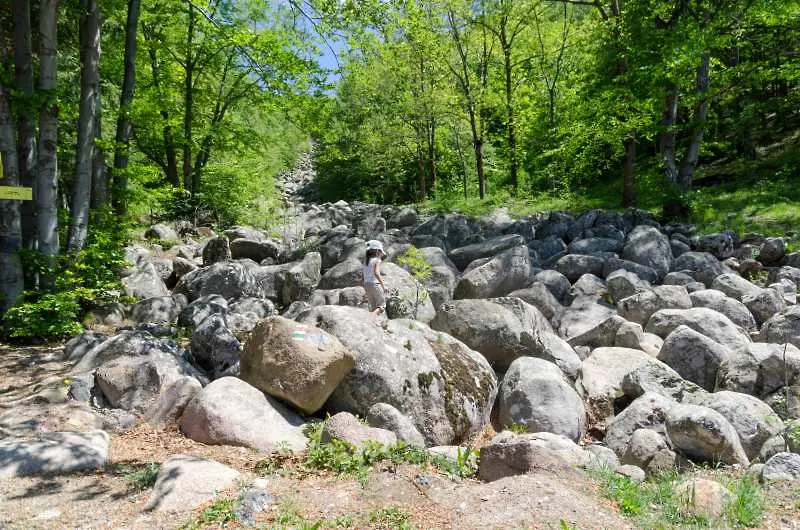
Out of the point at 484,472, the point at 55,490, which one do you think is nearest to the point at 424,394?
the point at 484,472

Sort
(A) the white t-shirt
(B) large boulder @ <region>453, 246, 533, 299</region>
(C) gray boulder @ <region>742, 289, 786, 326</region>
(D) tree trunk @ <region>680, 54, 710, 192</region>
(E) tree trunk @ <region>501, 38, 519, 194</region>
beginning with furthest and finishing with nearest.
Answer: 1. (E) tree trunk @ <region>501, 38, 519, 194</region>
2. (D) tree trunk @ <region>680, 54, 710, 192</region>
3. (B) large boulder @ <region>453, 246, 533, 299</region>
4. (C) gray boulder @ <region>742, 289, 786, 326</region>
5. (A) the white t-shirt

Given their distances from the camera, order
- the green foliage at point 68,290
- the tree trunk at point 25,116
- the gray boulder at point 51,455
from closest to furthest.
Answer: the gray boulder at point 51,455 < the green foliage at point 68,290 < the tree trunk at point 25,116

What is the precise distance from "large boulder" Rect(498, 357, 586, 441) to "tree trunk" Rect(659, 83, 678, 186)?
1251cm

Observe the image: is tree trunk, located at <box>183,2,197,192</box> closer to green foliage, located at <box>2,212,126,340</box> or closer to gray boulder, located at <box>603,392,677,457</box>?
green foliage, located at <box>2,212,126,340</box>

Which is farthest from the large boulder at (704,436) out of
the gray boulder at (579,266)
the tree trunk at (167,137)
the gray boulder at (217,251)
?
the tree trunk at (167,137)

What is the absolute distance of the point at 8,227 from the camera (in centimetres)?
859

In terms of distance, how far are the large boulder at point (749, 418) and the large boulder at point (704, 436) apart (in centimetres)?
28

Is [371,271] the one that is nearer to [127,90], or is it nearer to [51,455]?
[51,455]

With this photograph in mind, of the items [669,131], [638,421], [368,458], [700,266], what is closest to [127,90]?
[368,458]

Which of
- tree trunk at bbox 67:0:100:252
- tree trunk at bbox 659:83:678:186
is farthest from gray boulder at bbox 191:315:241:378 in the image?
tree trunk at bbox 659:83:678:186

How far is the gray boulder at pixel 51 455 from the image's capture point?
181 inches

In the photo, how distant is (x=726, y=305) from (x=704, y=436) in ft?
17.0

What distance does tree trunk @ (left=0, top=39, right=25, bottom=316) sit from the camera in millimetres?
8430

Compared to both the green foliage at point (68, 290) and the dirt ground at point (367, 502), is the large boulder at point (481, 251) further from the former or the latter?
the dirt ground at point (367, 502)
